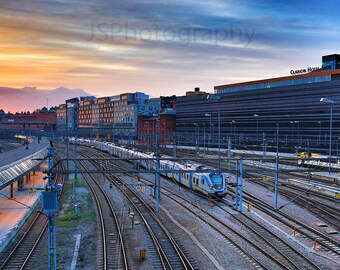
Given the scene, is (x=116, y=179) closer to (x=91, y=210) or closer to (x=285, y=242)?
(x=91, y=210)

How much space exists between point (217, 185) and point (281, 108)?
64.8m

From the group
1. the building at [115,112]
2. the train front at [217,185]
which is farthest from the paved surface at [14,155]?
the building at [115,112]

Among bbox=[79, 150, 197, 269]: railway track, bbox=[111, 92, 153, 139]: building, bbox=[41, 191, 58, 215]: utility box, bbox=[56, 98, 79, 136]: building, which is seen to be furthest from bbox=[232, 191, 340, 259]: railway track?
bbox=[56, 98, 79, 136]: building

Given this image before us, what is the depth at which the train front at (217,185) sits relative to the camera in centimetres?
2922

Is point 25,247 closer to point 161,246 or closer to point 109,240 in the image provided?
point 109,240

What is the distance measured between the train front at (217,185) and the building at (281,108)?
39.1m

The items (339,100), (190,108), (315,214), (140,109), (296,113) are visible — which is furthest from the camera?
(140,109)

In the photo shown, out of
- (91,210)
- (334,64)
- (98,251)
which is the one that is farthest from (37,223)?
(334,64)

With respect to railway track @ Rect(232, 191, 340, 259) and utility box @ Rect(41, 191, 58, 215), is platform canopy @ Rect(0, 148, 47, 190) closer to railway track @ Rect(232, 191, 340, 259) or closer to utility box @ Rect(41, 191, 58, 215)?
utility box @ Rect(41, 191, 58, 215)

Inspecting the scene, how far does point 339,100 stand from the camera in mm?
74875

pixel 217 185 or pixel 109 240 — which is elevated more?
pixel 217 185

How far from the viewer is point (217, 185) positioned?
29359 millimetres

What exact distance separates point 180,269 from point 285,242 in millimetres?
6687

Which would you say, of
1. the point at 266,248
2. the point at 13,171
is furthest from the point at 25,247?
the point at 266,248
